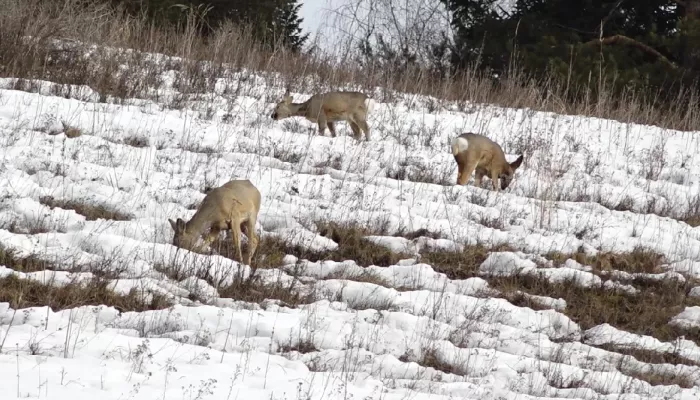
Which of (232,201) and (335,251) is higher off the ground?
(232,201)

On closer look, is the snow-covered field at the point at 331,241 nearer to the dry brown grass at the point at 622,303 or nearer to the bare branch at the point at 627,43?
the dry brown grass at the point at 622,303

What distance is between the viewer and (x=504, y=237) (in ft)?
31.5

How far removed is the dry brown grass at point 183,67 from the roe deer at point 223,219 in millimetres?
5423

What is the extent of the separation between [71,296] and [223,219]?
6.62ft

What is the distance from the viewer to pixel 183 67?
50.2ft

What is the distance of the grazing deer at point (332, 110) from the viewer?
1389 centimetres

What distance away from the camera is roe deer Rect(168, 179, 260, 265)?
8.07 metres

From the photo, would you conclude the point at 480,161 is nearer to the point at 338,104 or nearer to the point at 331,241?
the point at 338,104

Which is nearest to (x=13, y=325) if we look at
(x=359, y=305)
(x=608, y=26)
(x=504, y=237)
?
(x=359, y=305)

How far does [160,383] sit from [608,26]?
18.7 metres

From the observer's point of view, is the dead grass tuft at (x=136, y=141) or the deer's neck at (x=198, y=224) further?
the dead grass tuft at (x=136, y=141)

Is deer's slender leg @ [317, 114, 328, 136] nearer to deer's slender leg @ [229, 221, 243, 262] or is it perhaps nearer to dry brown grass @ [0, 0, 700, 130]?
dry brown grass @ [0, 0, 700, 130]

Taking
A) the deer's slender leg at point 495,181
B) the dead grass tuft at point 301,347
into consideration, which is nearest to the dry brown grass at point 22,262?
the dead grass tuft at point 301,347

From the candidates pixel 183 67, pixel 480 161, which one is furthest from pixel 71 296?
pixel 183 67
